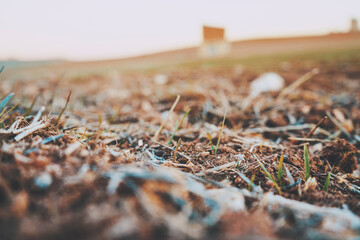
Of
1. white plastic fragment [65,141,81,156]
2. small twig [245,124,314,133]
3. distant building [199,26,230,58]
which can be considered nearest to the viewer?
white plastic fragment [65,141,81,156]

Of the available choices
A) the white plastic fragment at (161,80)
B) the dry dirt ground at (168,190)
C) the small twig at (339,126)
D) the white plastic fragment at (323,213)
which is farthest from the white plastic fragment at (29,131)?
the white plastic fragment at (161,80)

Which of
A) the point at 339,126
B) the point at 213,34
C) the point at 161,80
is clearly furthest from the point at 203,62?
the point at 213,34

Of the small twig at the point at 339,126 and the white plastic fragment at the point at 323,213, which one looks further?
the small twig at the point at 339,126

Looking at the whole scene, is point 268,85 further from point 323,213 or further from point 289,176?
point 323,213

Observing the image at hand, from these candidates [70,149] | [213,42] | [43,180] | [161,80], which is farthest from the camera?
[213,42]

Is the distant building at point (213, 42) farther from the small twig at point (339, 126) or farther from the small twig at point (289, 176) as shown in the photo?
the small twig at point (289, 176)

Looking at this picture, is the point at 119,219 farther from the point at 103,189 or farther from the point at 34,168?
the point at 34,168

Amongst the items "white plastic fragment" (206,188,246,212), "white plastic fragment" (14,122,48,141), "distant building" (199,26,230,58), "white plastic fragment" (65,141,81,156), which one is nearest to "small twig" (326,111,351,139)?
"white plastic fragment" (206,188,246,212)

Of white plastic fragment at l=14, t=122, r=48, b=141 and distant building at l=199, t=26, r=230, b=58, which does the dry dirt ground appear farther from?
distant building at l=199, t=26, r=230, b=58

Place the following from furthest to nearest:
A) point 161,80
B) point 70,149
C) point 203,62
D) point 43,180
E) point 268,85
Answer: point 203,62, point 161,80, point 268,85, point 70,149, point 43,180

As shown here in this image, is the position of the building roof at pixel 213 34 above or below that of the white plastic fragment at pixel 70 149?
above

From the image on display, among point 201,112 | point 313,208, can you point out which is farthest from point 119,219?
point 201,112
